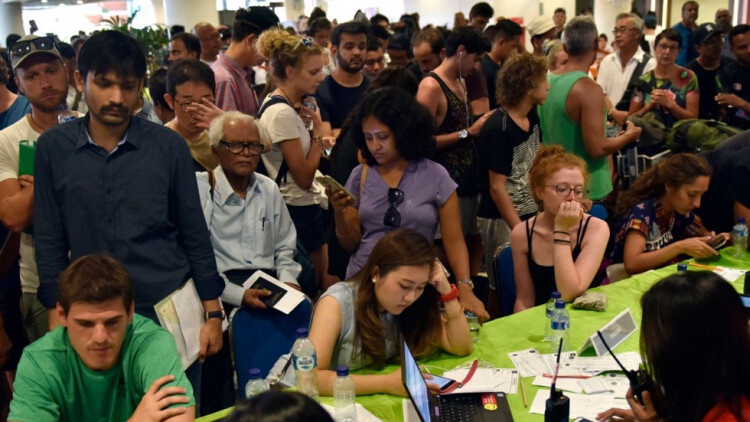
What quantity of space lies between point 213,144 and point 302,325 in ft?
2.82

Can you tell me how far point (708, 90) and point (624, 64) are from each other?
30.5 inches

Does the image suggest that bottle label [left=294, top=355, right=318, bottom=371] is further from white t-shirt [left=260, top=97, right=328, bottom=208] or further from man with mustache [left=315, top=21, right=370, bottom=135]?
man with mustache [left=315, top=21, right=370, bottom=135]

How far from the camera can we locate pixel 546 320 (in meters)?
2.70

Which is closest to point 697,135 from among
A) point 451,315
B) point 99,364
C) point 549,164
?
point 549,164

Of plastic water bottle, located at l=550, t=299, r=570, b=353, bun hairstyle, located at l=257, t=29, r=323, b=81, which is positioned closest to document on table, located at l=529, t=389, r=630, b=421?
plastic water bottle, located at l=550, t=299, r=570, b=353

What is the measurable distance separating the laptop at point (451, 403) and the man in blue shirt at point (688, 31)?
300 inches

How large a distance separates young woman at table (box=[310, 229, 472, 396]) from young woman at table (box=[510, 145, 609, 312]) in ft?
2.08

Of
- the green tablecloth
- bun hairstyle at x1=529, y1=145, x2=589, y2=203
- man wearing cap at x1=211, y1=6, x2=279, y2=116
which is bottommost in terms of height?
the green tablecloth

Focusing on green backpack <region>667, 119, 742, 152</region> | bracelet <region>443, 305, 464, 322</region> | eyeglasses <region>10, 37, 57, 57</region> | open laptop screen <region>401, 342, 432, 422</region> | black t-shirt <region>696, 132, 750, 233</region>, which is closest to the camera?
open laptop screen <region>401, 342, 432, 422</region>

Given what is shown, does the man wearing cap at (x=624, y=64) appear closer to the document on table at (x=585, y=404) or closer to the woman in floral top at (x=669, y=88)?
the woman in floral top at (x=669, y=88)

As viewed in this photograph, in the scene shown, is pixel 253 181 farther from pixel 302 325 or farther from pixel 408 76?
pixel 408 76

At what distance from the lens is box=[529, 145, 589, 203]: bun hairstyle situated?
3.04 metres

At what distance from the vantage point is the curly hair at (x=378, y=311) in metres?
2.34

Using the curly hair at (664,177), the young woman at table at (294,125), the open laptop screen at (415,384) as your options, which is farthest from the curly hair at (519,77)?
the open laptop screen at (415,384)
